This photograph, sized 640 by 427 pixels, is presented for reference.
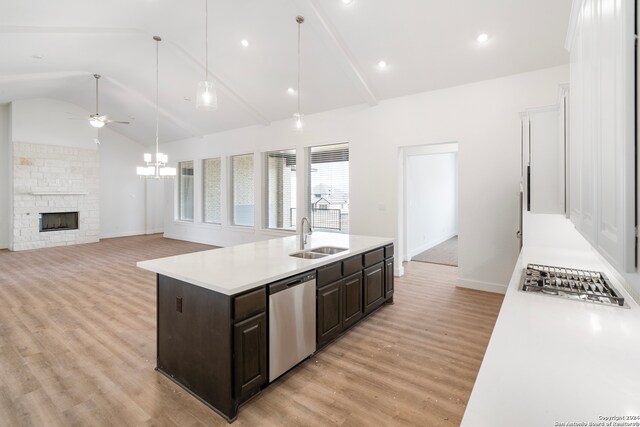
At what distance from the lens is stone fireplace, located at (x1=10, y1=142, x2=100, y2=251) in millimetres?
7984

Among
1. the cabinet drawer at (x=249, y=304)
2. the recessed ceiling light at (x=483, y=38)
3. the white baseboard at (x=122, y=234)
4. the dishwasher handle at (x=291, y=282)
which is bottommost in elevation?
the white baseboard at (x=122, y=234)

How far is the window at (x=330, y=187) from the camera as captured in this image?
662cm

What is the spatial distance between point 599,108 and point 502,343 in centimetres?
89

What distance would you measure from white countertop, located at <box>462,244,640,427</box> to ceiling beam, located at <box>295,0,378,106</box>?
12.7 feet

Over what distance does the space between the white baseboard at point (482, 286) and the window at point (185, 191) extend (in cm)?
804

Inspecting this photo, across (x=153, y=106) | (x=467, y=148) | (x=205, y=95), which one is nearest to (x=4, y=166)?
(x=153, y=106)

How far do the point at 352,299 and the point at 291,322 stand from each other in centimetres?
99

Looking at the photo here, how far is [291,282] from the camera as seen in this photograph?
2439mm

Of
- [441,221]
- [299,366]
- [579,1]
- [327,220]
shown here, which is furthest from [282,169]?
[579,1]

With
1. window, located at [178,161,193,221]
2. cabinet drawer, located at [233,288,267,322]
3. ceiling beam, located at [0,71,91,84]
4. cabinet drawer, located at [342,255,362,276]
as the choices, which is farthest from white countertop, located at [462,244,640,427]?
window, located at [178,161,193,221]

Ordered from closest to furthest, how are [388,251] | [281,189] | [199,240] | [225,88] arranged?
[388,251] < [225,88] < [281,189] < [199,240]

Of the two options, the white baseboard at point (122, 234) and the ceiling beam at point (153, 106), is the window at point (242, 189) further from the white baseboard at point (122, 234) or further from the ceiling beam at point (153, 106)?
the white baseboard at point (122, 234)

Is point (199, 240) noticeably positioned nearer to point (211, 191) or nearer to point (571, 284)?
point (211, 191)

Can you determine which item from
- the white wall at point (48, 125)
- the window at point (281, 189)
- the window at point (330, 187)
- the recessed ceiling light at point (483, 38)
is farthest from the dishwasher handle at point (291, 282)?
the white wall at point (48, 125)
